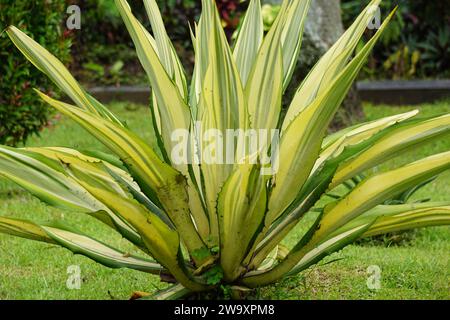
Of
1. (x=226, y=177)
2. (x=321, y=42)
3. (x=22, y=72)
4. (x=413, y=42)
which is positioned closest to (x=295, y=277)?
(x=226, y=177)

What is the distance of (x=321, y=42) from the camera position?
28.2 ft

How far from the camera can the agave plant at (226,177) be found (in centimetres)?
320

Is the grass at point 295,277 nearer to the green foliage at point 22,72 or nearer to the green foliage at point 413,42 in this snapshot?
the green foliage at point 22,72

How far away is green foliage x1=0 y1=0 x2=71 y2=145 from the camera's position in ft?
21.4

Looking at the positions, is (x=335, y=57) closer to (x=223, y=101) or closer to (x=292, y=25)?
(x=292, y=25)

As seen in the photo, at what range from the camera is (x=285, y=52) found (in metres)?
3.89

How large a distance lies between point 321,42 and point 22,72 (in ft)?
10.1

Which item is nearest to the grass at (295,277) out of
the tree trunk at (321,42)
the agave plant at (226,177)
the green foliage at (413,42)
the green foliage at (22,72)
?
the agave plant at (226,177)

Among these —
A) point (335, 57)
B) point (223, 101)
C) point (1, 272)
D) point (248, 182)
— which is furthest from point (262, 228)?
point (1, 272)

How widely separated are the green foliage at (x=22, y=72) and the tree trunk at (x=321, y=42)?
7.99 ft

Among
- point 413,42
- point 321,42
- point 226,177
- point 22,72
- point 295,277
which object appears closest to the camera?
point 226,177

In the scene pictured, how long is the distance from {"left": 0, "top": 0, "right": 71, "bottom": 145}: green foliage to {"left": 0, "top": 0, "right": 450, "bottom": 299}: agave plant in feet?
9.83

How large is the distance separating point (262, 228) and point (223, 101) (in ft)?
1.51

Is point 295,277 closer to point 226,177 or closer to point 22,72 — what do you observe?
point 226,177
